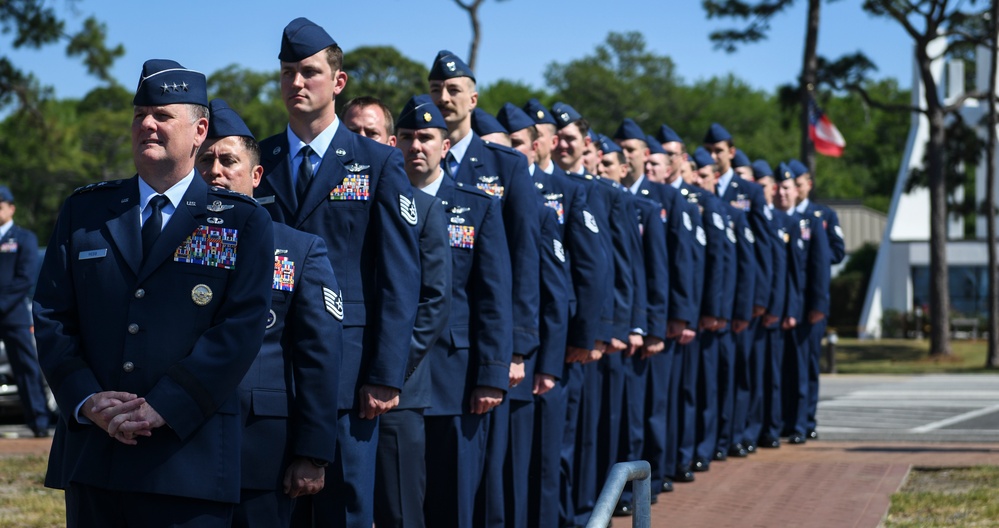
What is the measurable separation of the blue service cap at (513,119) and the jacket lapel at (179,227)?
4161mm

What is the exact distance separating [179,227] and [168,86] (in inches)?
15.8

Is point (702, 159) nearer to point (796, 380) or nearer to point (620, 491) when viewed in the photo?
point (796, 380)

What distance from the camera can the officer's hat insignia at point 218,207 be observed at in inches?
175

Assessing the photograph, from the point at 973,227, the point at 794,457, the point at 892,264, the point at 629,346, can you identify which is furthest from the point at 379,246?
the point at 973,227

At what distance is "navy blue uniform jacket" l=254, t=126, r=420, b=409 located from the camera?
547 cm

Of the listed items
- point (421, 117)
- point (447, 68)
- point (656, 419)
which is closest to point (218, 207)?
point (421, 117)

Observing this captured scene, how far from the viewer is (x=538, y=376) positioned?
25.0 feet

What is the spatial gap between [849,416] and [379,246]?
11.7 metres

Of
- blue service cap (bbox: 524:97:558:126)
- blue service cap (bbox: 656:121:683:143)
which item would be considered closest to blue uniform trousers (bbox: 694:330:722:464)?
blue service cap (bbox: 656:121:683:143)

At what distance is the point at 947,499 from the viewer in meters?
9.52

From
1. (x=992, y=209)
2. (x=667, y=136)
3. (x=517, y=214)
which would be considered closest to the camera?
(x=517, y=214)

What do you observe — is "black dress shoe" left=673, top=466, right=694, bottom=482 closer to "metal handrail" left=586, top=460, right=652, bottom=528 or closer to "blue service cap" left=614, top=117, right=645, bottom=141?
"blue service cap" left=614, top=117, right=645, bottom=141

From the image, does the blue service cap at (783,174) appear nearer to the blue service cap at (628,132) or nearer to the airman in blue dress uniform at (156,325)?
the blue service cap at (628,132)

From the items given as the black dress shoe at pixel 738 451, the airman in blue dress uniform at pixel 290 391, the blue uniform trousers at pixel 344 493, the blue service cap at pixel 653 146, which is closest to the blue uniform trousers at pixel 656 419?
the blue service cap at pixel 653 146
